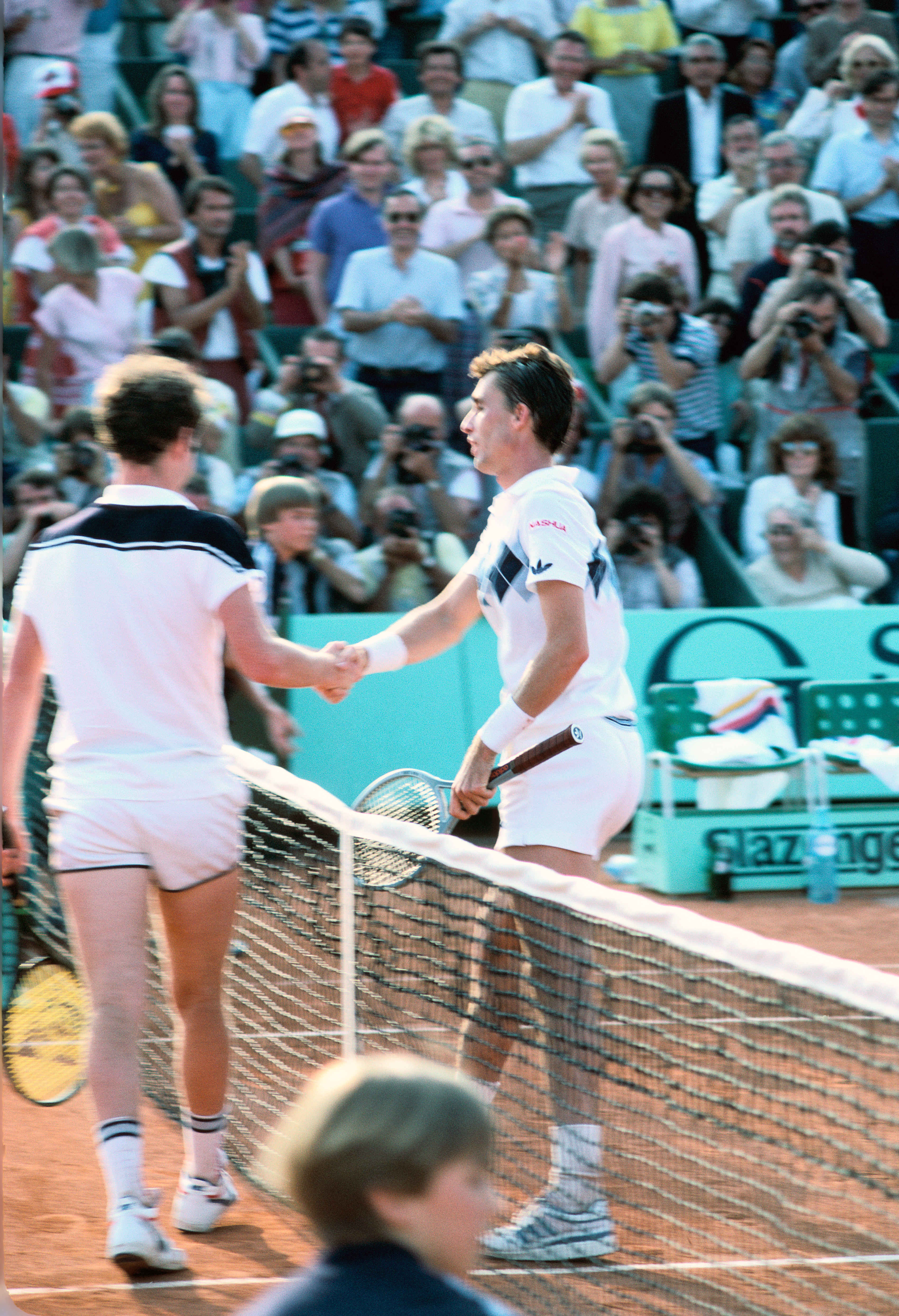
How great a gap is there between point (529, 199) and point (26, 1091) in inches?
334

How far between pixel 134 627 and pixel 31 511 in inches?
213

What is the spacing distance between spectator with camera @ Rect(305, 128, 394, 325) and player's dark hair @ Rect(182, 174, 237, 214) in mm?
639

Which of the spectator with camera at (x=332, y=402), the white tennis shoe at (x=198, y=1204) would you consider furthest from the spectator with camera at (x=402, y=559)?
the white tennis shoe at (x=198, y=1204)

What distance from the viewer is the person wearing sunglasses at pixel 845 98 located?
12.1 metres

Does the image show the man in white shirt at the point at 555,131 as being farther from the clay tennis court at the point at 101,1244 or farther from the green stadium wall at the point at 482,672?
the clay tennis court at the point at 101,1244

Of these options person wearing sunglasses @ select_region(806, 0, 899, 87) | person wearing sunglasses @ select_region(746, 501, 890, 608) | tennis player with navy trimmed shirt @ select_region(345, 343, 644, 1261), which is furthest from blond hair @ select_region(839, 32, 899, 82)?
tennis player with navy trimmed shirt @ select_region(345, 343, 644, 1261)

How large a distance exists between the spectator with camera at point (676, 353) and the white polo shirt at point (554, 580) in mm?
6381

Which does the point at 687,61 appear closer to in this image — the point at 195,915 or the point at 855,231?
the point at 855,231

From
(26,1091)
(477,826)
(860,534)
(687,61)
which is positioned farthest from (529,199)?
(26,1091)

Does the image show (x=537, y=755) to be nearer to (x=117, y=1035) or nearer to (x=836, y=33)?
(x=117, y=1035)

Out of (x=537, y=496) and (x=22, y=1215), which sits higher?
(x=537, y=496)

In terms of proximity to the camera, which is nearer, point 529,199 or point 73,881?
point 73,881

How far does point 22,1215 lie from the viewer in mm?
4148

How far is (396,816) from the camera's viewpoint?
462 centimetres
